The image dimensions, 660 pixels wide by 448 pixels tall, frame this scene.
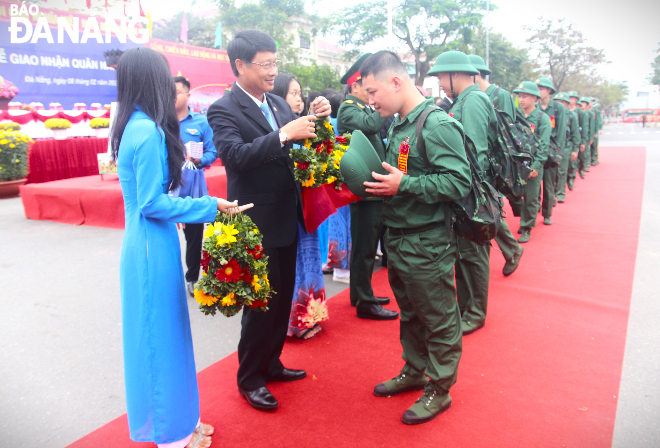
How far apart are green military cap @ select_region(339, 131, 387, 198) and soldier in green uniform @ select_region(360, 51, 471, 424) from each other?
0.06 metres

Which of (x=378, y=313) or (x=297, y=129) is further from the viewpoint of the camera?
(x=378, y=313)

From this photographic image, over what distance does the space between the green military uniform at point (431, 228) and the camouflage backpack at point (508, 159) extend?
5.59 ft

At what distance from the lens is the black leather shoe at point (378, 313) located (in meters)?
3.72

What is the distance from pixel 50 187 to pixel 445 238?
7.26m

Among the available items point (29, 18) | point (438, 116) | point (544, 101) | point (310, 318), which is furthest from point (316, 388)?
point (29, 18)

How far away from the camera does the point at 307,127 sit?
2344mm

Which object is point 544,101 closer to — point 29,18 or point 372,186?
point 372,186

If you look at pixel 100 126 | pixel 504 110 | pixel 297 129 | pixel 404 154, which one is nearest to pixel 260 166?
pixel 297 129

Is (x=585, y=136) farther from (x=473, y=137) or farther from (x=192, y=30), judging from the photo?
(x=192, y=30)

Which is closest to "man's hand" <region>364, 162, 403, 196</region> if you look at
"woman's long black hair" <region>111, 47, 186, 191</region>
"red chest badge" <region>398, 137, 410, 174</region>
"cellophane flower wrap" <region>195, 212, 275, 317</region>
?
"red chest badge" <region>398, 137, 410, 174</region>

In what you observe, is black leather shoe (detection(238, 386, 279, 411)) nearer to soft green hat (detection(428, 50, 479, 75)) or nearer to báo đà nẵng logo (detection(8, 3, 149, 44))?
soft green hat (detection(428, 50, 479, 75))

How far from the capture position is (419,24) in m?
31.3

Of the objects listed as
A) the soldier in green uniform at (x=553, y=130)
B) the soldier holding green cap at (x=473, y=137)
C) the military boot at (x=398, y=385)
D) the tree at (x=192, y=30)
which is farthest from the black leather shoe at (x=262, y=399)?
the tree at (x=192, y=30)

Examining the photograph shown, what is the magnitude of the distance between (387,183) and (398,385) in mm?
1275
